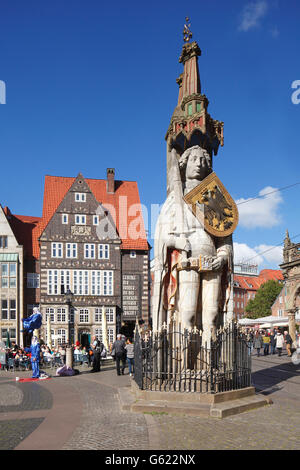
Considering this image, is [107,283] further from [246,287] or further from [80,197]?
[246,287]

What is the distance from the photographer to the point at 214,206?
10.5 meters

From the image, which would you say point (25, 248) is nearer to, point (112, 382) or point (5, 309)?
point (5, 309)

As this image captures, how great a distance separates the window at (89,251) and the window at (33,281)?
450cm

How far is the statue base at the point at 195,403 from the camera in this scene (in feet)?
26.2

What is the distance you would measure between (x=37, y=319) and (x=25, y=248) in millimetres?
24700

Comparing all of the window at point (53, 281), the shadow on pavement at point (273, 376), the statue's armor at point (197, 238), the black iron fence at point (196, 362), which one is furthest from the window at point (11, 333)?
the statue's armor at point (197, 238)

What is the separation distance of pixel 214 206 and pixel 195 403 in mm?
4320

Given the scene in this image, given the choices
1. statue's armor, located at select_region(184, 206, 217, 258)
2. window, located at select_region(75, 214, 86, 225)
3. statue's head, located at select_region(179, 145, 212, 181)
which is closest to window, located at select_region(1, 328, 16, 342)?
window, located at select_region(75, 214, 86, 225)

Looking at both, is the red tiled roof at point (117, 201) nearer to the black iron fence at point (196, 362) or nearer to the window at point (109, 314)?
the window at point (109, 314)

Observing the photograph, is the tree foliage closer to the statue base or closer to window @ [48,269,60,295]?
window @ [48,269,60,295]

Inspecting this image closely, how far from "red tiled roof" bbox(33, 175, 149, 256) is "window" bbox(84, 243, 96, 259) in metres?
2.60

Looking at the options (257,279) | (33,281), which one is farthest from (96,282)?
(257,279)

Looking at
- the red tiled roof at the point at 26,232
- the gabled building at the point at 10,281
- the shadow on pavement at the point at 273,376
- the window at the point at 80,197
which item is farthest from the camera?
the red tiled roof at the point at 26,232
